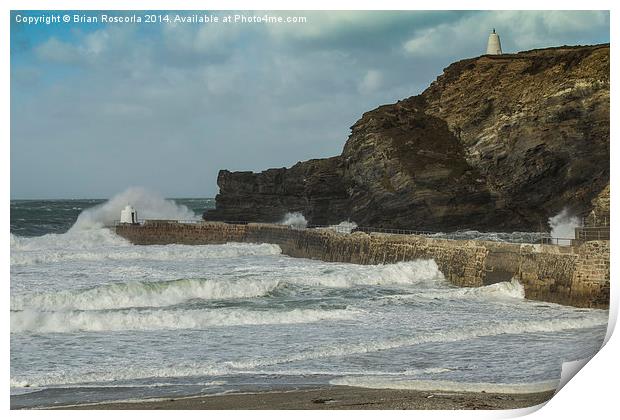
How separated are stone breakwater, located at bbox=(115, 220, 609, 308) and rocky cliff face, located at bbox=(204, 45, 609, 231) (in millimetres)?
4994

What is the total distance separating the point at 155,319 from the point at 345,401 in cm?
495

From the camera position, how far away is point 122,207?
3466cm

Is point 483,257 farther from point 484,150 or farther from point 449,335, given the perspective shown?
point 484,150

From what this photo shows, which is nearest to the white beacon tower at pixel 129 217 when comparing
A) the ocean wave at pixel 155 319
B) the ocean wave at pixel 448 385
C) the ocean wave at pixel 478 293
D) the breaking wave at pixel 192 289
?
the breaking wave at pixel 192 289

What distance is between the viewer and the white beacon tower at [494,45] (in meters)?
29.2

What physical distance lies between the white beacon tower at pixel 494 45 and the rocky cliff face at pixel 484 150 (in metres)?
0.54

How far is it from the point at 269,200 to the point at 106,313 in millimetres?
24278

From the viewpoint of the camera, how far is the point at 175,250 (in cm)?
2414

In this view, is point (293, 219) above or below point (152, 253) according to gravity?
above

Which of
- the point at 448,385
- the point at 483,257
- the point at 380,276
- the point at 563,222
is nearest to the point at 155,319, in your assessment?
the point at 448,385

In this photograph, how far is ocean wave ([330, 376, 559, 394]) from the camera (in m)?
7.33

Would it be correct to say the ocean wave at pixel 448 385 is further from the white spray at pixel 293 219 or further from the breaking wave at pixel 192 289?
the white spray at pixel 293 219

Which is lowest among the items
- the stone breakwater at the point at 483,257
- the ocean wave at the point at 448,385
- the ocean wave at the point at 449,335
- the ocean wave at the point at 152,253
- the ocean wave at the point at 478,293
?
the ocean wave at the point at 448,385

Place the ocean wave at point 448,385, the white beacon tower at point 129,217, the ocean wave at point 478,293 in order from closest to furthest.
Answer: the ocean wave at point 448,385
the ocean wave at point 478,293
the white beacon tower at point 129,217
